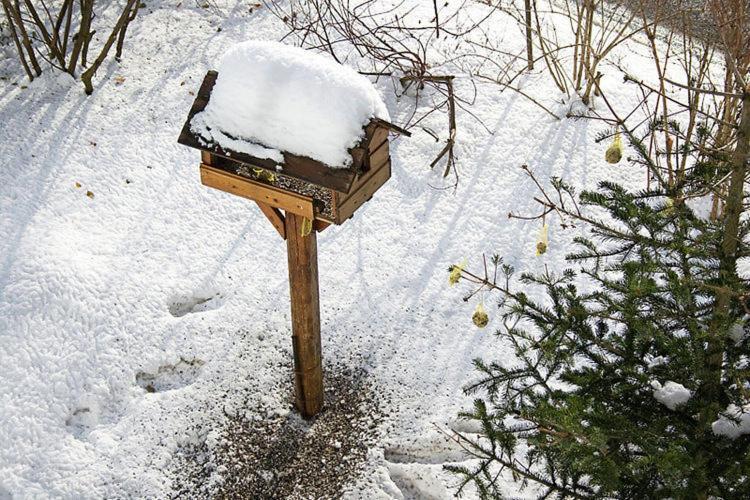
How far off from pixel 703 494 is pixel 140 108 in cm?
477

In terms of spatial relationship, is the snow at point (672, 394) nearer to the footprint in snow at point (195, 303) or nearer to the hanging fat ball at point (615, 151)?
the hanging fat ball at point (615, 151)

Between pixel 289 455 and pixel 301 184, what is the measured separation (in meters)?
1.62

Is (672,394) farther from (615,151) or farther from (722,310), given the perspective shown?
(615,151)

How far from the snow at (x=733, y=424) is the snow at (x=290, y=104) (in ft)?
5.90

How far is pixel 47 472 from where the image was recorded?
441 cm

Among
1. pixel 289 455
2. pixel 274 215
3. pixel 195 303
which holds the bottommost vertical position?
pixel 195 303

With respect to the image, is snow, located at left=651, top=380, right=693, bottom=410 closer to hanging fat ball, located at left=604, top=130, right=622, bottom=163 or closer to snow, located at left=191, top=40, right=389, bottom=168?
hanging fat ball, located at left=604, top=130, right=622, bottom=163

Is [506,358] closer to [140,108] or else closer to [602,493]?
[602,493]

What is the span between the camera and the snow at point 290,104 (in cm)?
358

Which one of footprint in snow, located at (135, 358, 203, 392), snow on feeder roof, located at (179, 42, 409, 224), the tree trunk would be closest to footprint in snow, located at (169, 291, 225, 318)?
footprint in snow, located at (135, 358, 203, 392)

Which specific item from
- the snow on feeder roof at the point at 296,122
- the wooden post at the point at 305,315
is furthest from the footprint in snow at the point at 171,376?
the snow on feeder roof at the point at 296,122

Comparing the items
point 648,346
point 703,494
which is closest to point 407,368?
point 648,346

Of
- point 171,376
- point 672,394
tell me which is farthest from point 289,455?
point 672,394

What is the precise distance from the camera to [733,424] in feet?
10.5
